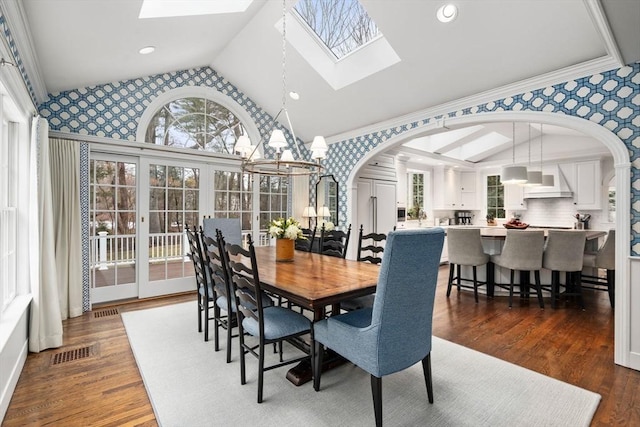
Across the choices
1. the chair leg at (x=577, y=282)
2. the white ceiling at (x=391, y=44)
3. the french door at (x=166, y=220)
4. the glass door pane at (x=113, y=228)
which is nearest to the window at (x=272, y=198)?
the french door at (x=166, y=220)

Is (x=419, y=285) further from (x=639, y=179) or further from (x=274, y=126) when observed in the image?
(x=274, y=126)

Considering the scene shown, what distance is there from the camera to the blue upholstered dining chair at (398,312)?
171cm

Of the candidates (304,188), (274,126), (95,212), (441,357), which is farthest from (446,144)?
(95,212)

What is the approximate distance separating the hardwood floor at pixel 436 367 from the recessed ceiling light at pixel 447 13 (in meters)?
3.01

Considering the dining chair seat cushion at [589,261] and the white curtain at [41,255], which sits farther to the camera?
the dining chair seat cushion at [589,261]

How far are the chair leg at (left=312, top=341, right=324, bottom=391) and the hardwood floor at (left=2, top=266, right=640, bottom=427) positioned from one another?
104 cm

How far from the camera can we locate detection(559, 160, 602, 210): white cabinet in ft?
20.8

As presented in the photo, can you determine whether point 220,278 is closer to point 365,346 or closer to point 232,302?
point 232,302

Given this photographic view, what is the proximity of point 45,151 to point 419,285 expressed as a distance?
3.57 m

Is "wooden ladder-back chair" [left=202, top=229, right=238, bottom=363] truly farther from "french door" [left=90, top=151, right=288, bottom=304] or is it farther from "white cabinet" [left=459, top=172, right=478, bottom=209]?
"white cabinet" [left=459, top=172, right=478, bottom=209]

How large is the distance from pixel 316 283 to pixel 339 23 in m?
3.31

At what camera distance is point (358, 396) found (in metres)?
2.18

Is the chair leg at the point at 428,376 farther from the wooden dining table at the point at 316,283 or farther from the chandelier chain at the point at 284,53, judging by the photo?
the chandelier chain at the point at 284,53

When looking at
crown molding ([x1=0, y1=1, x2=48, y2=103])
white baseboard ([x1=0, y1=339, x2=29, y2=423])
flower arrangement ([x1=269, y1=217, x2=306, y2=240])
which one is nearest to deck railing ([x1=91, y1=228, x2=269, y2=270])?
white baseboard ([x1=0, y1=339, x2=29, y2=423])
